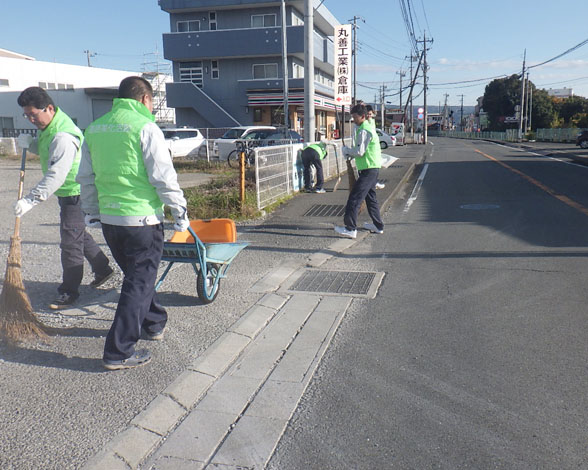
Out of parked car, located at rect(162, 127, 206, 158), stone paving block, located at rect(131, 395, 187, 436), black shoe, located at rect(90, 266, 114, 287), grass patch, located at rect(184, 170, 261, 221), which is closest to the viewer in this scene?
stone paving block, located at rect(131, 395, 187, 436)

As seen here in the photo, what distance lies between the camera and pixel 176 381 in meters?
3.56

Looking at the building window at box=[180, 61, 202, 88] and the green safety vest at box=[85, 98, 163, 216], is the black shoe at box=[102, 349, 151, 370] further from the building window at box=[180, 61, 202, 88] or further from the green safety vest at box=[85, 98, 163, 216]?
the building window at box=[180, 61, 202, 88]

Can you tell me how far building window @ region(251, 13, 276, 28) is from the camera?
38.7 meters

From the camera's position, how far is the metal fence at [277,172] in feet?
33.0

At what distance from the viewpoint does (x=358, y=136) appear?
7641 mm

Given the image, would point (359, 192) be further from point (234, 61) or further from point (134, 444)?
point (234, 61)

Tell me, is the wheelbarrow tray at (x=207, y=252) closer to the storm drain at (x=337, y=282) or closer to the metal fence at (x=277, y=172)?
the storm drain at (x=337, y=282)

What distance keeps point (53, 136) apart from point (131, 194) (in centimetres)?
150

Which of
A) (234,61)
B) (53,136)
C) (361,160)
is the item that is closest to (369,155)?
(361,160)

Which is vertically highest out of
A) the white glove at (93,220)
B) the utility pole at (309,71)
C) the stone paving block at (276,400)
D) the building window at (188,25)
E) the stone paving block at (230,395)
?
the building window at (188,25)

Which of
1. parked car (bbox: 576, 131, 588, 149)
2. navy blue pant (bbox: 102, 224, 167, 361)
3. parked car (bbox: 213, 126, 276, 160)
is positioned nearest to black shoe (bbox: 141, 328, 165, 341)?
navy blue pant (bbox: 102, 224, 167, 361)

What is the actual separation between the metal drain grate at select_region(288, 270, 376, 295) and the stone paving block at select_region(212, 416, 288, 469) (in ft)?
8.42

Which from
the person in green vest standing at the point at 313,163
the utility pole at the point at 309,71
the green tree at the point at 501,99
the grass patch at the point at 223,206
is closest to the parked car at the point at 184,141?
the utility pole at the point at 309,71

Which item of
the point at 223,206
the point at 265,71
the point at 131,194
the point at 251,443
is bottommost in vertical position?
the point at 251,443
